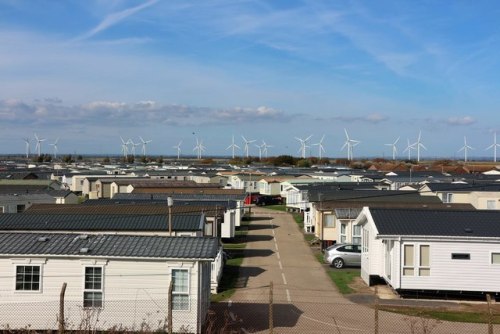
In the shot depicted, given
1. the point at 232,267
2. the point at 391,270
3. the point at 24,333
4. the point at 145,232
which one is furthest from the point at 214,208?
the point at 24,333

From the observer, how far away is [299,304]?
794 inches

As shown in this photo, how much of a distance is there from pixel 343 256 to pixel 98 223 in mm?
11372

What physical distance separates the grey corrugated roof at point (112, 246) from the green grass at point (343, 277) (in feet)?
26.3

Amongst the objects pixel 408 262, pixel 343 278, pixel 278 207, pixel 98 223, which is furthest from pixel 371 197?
pixel 278 207

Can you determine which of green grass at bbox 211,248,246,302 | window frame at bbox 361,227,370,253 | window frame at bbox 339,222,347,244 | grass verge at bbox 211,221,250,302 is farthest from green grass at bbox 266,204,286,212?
window frame at bbox 361,227,370,253

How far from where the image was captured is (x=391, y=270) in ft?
75.3

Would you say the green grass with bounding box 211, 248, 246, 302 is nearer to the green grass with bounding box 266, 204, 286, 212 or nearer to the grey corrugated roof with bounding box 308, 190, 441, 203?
the grey corrugated roof with bounding box 308, 190, 441, 203

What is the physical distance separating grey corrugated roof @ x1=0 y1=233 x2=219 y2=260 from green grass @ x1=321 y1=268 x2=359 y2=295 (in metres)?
8.03

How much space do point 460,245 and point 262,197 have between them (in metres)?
44.4

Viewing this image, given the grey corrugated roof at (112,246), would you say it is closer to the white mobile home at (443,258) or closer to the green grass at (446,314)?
the green grass at (446,314)

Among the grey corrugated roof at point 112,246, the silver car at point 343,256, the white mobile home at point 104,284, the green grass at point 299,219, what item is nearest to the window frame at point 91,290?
the white mobile home at point 104,284

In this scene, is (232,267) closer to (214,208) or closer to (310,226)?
(214,208)

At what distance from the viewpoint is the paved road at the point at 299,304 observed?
1728 cm

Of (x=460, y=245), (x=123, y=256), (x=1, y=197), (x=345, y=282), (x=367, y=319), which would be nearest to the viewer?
(x=123, y=256)
